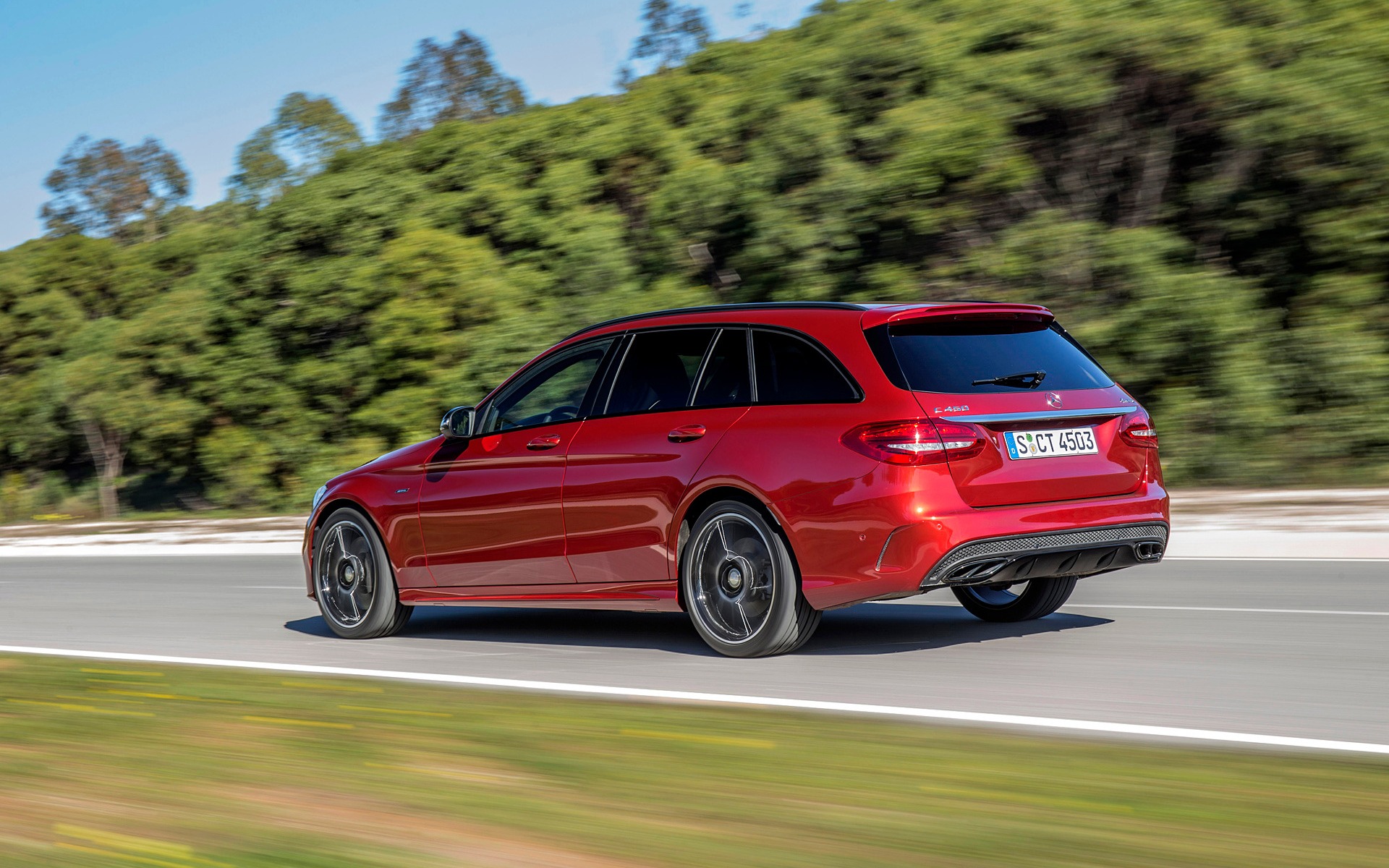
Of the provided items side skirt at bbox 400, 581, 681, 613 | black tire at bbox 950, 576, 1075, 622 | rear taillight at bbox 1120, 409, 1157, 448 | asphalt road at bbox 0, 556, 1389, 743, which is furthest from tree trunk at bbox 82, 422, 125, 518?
rear taillight at bbox 1120, 409, 1157, 448

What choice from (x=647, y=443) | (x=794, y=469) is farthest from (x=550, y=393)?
(x=794, y=469)

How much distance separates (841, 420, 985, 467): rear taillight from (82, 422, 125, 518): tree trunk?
38505mm

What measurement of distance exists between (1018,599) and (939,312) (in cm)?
223

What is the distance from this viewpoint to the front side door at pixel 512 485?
26.7ft

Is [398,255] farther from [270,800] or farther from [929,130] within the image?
[270,800]

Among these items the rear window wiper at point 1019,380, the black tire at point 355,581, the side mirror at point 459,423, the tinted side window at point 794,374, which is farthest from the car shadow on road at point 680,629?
the rear window wiper at point 1019,380

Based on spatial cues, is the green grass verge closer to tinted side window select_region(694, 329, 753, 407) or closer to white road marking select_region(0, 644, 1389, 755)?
white road marking select_region(0, 644, 1389, 755)

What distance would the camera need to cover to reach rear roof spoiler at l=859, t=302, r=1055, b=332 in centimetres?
711

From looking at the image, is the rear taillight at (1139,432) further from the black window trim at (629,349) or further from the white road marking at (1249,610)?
the black window trim at (629,349)

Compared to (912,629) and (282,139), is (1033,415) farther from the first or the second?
(282,139)

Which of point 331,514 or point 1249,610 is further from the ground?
point 331,514

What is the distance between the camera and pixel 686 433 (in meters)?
7.46

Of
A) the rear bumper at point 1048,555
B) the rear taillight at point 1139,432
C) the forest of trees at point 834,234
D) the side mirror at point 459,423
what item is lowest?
the rear bumper at point 1048,555

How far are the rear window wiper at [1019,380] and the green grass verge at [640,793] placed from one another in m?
1.97
